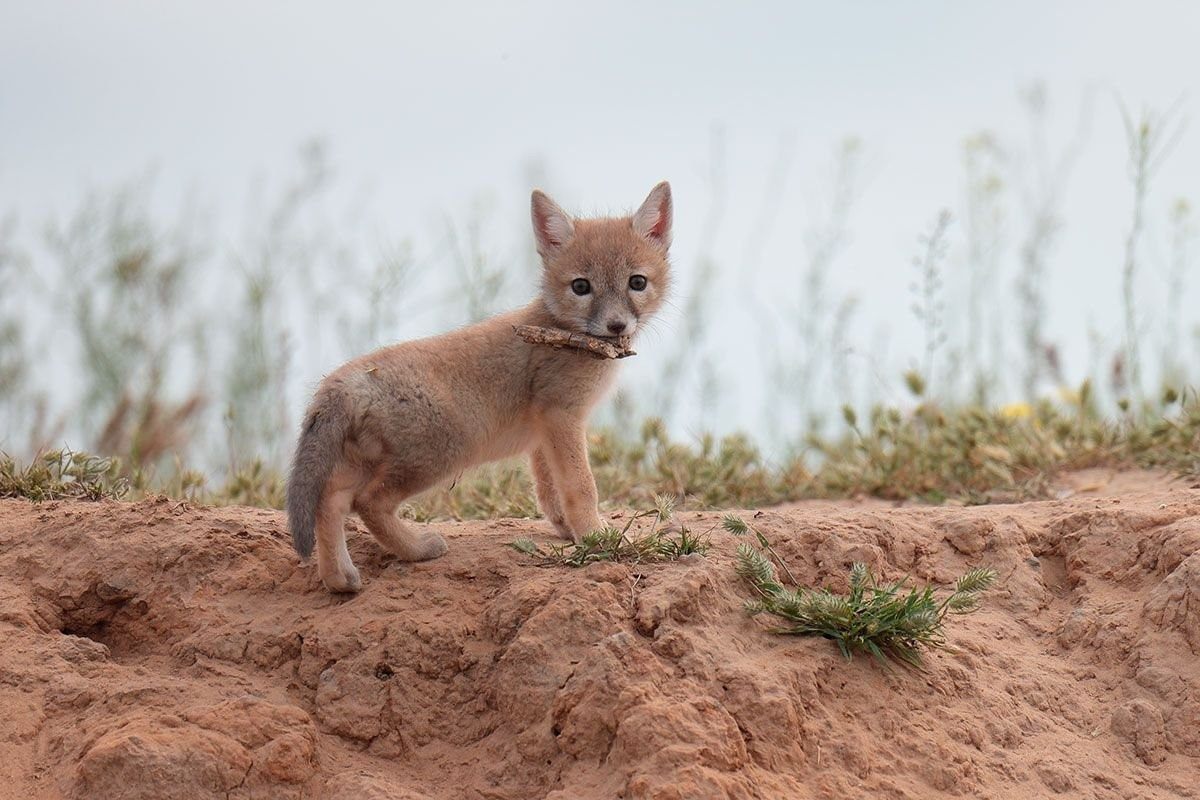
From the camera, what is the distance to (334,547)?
15.5ft

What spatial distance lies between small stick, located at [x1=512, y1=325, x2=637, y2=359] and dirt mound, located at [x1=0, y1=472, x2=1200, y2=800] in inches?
33.3

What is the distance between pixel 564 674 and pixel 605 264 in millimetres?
2241

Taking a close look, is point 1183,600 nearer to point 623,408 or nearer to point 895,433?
point 895,433

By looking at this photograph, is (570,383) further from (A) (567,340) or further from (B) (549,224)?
(B) (549,224)

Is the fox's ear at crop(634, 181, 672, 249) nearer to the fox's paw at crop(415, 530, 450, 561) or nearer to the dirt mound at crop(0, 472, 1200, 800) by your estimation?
the dirt mound at crop(0, 472, 1200, 800)

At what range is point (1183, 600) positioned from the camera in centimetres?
488

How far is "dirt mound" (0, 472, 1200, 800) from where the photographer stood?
13.5 ft

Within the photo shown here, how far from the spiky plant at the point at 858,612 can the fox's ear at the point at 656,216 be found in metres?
2.05

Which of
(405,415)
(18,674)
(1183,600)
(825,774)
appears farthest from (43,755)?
(1183,600)

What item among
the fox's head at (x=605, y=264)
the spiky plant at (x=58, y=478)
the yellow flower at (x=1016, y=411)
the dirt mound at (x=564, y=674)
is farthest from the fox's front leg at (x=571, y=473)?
the yellow flower at (x=1016, y=411)

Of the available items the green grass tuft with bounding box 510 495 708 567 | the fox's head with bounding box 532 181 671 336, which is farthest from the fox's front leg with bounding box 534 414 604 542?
the fox's head with bounding box 532 181 671 336

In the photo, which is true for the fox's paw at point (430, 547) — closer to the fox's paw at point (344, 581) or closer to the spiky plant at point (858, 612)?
the fox's paw at point (344, 581)

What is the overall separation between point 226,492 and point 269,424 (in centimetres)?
241

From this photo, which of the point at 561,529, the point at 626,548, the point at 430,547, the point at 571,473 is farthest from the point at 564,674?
the point at 561,529
